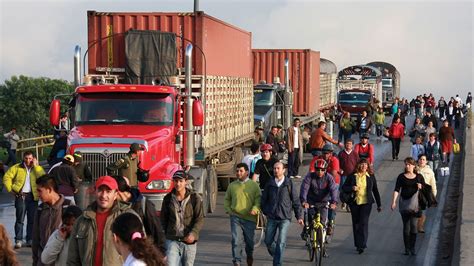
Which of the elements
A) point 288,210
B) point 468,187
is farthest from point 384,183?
point 288,210

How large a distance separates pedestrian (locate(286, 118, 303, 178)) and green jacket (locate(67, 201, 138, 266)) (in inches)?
726

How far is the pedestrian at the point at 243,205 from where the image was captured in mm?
13812

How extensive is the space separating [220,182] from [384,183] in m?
4.75

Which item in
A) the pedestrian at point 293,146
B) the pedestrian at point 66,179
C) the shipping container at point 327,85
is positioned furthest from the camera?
the shipping container at point 327,85

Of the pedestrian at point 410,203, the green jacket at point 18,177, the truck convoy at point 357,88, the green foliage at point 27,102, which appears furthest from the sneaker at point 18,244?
the green foliage at point 27,102

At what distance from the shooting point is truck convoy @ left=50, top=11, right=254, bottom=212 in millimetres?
17281

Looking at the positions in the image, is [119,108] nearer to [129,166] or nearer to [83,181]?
[83,181]

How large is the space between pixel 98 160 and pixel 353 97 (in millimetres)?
38266

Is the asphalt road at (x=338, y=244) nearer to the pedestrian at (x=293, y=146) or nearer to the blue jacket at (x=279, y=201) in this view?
the blue jacket at (x=279, y=201)

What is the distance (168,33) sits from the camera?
2019cm

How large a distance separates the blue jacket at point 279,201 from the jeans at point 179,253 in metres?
2.39

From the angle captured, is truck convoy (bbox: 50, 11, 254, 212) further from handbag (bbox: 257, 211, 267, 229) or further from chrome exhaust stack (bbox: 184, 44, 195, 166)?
handbag (bbox: 257, 211, 267, 229)

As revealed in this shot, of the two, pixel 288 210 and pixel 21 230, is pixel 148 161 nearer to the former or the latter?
pixel 21 230

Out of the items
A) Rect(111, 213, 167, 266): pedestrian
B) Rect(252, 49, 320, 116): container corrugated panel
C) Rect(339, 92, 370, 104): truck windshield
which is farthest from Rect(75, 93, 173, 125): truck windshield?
Rect(339, 92, 370, 104): truck windshield
